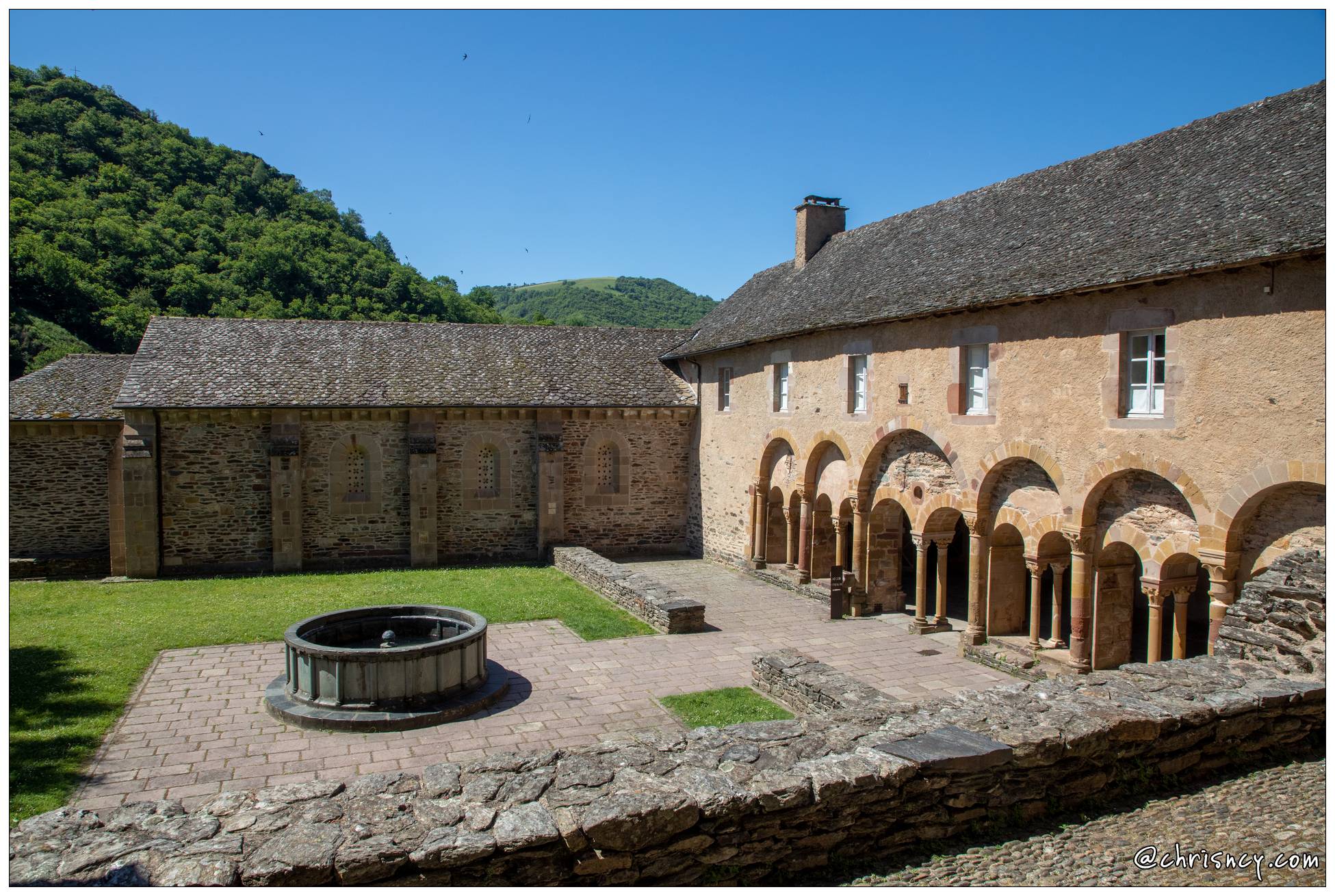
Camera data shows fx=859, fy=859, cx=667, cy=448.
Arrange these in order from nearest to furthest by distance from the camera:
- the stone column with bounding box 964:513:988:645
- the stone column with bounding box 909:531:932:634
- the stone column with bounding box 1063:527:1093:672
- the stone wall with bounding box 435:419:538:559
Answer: the stone column with bounding box 1063:527:1093:672 < the stone column with bounding box 964:513:988:645 < the stone column with bounding box 909:531:932:634 < the stone wall with bounding box 435:419:538:559

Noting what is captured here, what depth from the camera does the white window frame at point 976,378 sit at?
14336 millimetres

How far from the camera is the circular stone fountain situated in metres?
11.2

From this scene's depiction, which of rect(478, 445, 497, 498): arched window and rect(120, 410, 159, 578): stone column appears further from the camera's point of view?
rect(478, 445, 497, 498): arched window

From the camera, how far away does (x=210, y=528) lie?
2161cm

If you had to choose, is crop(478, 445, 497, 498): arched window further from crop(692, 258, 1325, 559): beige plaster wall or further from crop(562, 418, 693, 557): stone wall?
crop(692, 258, 1325, 559): beige plaster wall

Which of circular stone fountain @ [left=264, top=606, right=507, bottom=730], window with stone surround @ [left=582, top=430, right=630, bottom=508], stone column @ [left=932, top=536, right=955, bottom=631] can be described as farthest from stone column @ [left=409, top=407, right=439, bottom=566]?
stone column @ [left=932, top=536, right=955, bottom=631]

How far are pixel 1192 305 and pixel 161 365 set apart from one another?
74.4ft

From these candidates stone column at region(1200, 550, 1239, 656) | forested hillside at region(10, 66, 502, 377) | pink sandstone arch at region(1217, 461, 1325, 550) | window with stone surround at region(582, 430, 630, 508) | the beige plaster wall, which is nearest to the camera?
pink sandstone arch at region(1217, 461, 1325, 550)

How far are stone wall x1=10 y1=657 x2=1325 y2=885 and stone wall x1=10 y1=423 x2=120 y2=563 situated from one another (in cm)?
1878

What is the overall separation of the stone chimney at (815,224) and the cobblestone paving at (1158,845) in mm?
18890

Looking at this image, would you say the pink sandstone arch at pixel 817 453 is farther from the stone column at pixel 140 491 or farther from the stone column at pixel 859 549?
the stone column at pixel 140 491

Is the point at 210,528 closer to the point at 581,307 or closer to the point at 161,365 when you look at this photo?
the point at 161,365

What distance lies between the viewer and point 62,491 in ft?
69.4

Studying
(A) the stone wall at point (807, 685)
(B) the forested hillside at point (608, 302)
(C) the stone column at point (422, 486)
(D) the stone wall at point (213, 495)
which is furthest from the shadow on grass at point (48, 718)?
(B) the forested hillside at point (608, 302)
